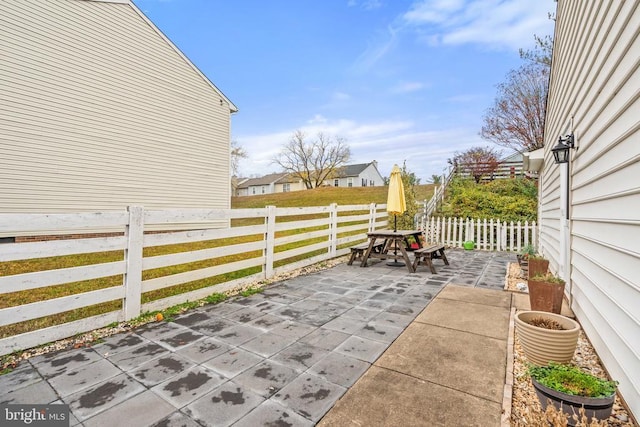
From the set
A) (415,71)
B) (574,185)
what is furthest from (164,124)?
(574,185)

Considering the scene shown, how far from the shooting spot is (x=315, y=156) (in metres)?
42.3

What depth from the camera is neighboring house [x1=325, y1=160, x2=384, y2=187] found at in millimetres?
43906

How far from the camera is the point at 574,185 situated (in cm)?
361

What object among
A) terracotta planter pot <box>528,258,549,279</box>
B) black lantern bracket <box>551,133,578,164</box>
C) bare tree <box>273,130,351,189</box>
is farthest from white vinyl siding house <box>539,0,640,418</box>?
bare tree <box>273,130,351,189</box>

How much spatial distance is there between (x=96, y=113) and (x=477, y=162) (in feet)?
54.5

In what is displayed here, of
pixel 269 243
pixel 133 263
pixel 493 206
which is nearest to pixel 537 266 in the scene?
pixel 269 243

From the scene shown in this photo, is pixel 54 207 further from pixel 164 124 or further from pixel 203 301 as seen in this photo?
pixel 203 301

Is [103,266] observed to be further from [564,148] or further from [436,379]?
[564,148]

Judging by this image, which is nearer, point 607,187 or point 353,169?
point 607,187

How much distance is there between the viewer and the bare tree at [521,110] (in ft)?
46.6

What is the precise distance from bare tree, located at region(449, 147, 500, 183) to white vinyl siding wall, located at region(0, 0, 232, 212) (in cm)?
1296

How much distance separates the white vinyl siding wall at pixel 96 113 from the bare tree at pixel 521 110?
14.2 metres

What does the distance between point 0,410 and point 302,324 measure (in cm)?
237

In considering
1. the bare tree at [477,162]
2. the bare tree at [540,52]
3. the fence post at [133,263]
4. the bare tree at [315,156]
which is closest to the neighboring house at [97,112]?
the fence post at [133,263]
